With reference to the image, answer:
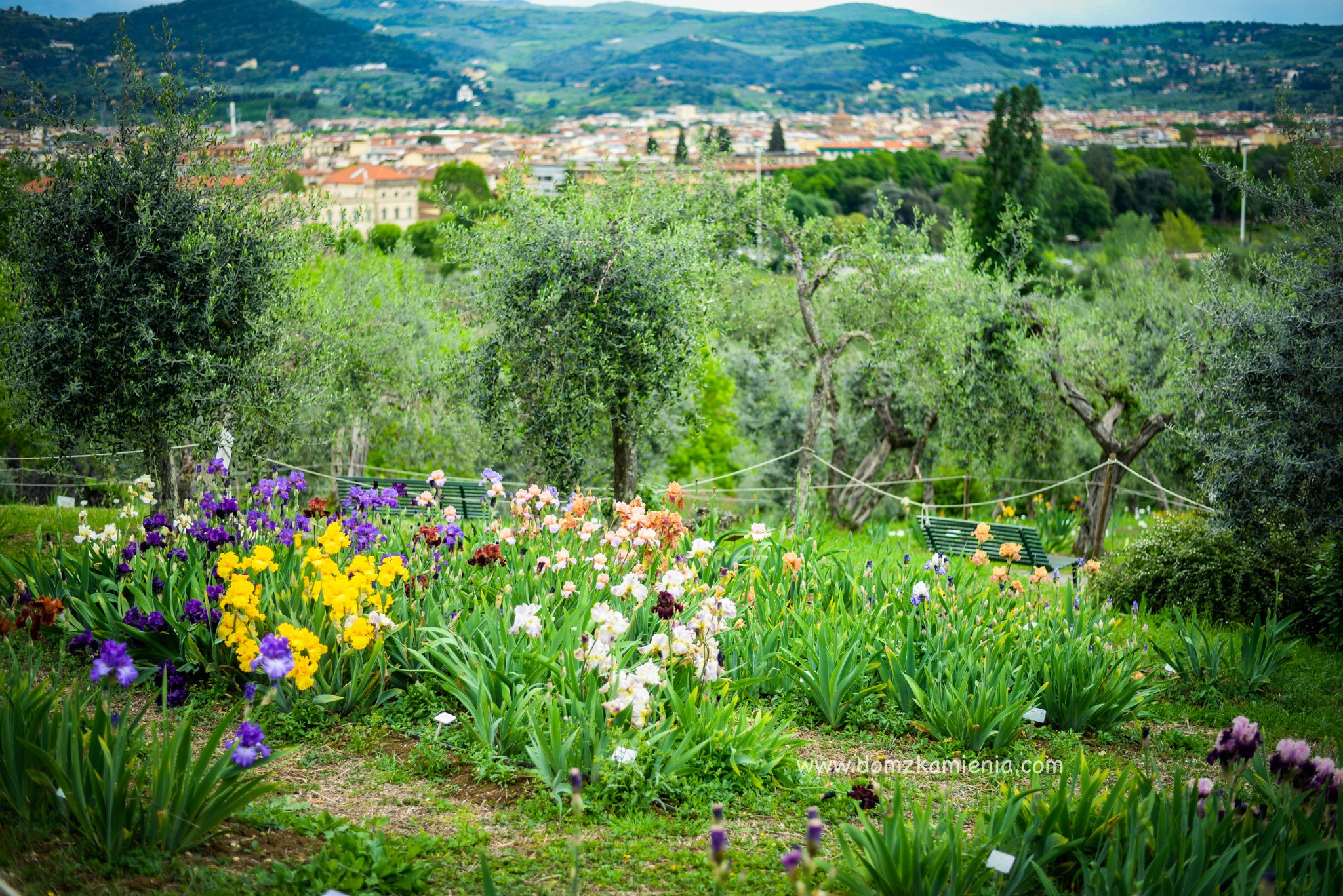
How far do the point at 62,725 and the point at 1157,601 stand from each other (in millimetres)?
8538

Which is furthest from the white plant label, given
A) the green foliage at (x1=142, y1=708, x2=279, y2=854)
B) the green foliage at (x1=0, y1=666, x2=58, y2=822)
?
the green foliage at (x1=142, y1=708, x2=279, y2=854)

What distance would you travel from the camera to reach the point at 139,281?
711cm

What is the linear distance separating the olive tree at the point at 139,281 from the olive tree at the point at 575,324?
2242 millimetres

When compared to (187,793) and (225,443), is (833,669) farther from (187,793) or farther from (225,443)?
(225,443)

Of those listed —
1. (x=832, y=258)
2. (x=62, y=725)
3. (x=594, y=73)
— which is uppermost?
(x=594, y=73)

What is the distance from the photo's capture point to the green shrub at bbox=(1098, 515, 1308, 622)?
7949mm

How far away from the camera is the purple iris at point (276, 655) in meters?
3.17

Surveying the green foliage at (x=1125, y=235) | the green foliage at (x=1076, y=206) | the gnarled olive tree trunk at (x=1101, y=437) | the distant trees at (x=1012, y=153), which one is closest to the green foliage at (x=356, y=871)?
the gnarled olive tree trunk at (x=1101, y=437)

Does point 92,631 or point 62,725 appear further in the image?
point 92,631

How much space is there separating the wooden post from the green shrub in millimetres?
2294

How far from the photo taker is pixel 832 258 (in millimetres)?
12008

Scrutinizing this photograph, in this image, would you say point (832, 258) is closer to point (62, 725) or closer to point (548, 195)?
point (548, 195)

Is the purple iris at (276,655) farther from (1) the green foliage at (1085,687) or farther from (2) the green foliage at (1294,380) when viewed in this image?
(2) the green foliage at (1294,380)

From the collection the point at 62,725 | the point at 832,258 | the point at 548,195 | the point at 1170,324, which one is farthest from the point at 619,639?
A: the point at 1170,324
